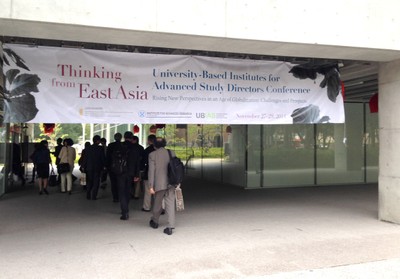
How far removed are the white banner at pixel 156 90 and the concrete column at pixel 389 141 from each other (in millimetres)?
927

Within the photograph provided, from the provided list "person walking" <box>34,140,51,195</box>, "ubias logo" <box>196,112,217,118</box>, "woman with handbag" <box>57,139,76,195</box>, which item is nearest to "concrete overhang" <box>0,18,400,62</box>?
"ubias logo" <box>196,112,217,118</box>

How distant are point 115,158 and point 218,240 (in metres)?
2.87

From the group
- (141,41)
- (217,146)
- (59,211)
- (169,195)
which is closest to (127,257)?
(169,195)

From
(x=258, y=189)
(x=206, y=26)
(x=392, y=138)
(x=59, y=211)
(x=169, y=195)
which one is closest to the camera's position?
(x=206, y=26)

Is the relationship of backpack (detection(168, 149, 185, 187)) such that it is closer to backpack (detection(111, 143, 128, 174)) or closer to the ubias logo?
the ubias logo

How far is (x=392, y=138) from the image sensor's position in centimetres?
808

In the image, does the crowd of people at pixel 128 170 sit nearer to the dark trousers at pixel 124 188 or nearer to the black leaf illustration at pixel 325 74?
the dark trousers at pixel 124 188

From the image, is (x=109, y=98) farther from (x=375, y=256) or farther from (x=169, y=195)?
(x=375, y=256)

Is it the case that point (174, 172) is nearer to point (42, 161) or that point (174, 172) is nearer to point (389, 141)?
point (389, 141)

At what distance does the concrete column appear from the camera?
7.97 meters

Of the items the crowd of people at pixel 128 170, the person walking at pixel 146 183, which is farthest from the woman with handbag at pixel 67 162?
the person walking at pixel 146 183

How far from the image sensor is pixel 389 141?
8148 millimetres

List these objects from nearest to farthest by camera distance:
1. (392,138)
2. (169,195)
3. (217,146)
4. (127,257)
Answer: (127,257) → (169,195) → (392,138) → (217,146)

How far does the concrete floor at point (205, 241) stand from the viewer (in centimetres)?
523
